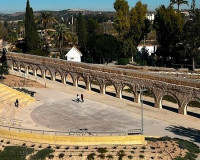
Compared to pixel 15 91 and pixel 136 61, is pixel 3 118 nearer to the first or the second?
pixel 15 91

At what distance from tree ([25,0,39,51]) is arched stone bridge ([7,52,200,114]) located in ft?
39.0

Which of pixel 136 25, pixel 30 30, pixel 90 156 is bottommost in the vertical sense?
pixel 90 156

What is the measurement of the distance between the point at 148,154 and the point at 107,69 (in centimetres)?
2741

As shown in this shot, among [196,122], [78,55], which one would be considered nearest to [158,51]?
[78,55]

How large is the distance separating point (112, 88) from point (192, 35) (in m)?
19.2

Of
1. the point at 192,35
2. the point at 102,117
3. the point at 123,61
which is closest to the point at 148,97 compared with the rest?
the point at 102,117

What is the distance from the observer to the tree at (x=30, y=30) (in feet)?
289

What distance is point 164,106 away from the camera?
4897 cm

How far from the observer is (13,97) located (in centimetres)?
5150

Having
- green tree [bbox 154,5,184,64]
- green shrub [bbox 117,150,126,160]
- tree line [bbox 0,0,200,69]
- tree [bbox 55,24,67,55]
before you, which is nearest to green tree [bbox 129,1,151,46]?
tree line [bbox 0,0,200,69]

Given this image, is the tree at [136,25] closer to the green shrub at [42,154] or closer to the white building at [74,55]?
the white building at [74,55]

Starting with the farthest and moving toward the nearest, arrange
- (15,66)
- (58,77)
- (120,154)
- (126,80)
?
(15,66) → (58,77) → (126,80) → (120,154)

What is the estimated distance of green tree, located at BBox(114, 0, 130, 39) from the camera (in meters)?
84.6

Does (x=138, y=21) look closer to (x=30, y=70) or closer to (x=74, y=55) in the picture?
(x=74, y=55)
